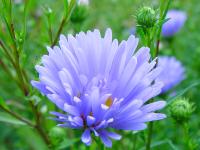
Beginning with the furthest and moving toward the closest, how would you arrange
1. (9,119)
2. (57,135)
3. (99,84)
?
(57,135) → (9,119) → (99,84)

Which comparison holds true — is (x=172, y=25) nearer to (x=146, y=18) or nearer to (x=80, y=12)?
(x=80, y=12)

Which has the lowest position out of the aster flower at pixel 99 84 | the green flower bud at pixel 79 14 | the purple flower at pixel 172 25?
the aster flower at pixel 99 84

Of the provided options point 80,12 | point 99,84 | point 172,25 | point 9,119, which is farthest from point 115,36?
point 99,84

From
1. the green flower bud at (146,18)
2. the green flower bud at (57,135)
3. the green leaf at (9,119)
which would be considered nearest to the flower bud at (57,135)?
the green flower bud at (57,135)

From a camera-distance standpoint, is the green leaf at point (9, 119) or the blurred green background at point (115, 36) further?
the blurred green background at point (115, 36)

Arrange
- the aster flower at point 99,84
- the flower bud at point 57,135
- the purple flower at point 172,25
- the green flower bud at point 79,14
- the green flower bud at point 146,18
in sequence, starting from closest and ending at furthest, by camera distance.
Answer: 1. the aster flower at point 99,84
2. the green flower bud at point 146,18
3. the flower bud at point 57,135
4. the green flower bud at point 79,14
5. the purple flower at point 172,25

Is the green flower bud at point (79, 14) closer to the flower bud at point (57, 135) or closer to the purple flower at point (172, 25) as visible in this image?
the flower bud at point (57, 135)
